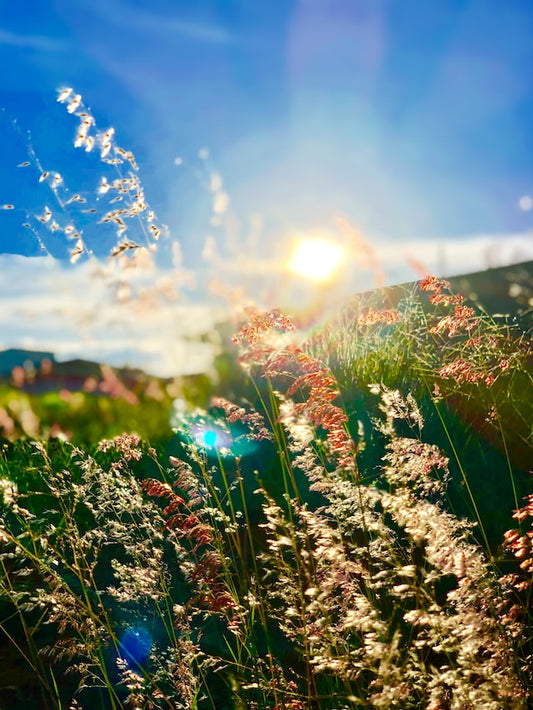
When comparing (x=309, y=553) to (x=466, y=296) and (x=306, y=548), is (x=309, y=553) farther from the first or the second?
(x=466, y=296)

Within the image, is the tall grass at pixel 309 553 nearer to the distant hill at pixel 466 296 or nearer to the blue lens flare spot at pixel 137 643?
the blue lens flare spot at pixel 137 643

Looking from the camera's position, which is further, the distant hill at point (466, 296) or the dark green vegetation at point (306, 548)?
the distant hill at point (466, 296)

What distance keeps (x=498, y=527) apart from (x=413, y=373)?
114 centimetres

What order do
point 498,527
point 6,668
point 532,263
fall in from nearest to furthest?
point 6,668, point 498,527, point 532,263

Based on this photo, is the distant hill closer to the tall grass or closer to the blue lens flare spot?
the tall grass

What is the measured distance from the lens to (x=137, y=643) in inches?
113

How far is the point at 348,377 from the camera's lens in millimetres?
4082

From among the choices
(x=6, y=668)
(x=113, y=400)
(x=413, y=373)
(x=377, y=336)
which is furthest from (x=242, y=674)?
(x=113, y=400)

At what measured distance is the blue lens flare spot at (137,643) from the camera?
2.80m

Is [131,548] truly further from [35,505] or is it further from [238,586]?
[35,505]

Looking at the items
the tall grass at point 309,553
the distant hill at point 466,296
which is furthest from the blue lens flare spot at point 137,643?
the distant hill at point 466,296

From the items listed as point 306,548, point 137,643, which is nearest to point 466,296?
point 306,548

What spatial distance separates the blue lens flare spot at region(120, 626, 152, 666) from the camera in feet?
9.19

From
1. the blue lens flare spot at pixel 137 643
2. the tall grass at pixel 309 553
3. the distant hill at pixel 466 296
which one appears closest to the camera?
the tall grass at pixel 309 553
